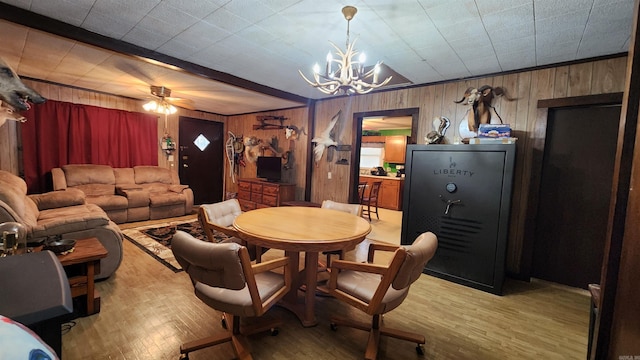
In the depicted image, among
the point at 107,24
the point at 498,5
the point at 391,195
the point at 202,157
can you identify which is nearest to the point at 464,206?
the point at 498,5

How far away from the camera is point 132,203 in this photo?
4527mm

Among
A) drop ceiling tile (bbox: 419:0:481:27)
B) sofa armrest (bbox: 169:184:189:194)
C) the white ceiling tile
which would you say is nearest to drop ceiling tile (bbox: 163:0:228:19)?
the white ceiling tile

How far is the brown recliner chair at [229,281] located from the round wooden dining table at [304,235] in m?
0.17

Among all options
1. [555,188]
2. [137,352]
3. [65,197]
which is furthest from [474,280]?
[65,197]

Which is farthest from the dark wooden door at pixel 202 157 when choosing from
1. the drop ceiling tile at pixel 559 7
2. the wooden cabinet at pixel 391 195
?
the drop ceiling tile at pixel 559 7

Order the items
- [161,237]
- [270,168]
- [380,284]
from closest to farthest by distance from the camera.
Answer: [380,284] < [161,237] < [270,168]

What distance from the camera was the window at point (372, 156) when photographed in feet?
27.1

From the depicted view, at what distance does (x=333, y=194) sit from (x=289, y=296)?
2.57 m

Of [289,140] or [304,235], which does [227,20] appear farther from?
[289,140]

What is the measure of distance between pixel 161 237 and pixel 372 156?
6.28 meters

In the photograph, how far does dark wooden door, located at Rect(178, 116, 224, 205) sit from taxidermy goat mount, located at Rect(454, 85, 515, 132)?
5526 mm

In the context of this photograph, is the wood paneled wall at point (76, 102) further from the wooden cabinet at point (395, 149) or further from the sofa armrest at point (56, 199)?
the wooden cabinet at point (395, 149)

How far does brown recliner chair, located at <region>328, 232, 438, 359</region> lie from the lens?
4.69ft

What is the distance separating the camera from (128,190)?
464 centimetres
